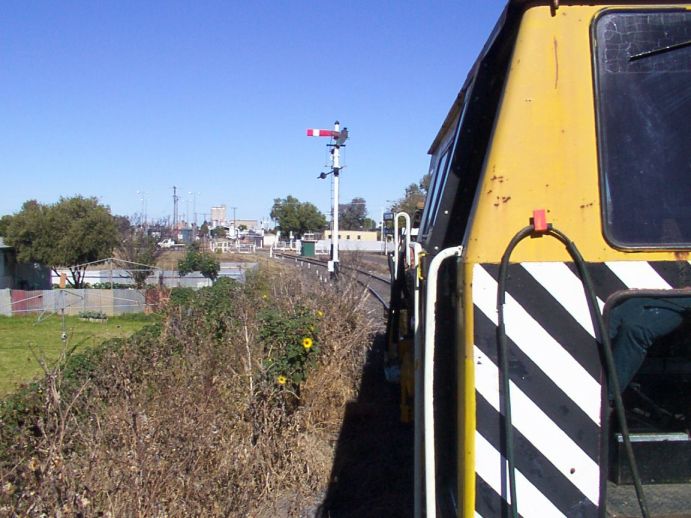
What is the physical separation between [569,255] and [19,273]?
4945 cm

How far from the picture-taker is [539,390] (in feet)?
6.52

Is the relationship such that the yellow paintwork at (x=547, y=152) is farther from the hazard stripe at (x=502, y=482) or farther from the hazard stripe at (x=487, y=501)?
the hazard stripe at (x=487, y=501)

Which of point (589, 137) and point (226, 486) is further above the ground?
point (589, 137)

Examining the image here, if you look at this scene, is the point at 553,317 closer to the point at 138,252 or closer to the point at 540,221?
the point at 540,221

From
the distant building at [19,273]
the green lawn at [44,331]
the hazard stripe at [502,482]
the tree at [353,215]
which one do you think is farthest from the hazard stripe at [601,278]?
the tree at [353,215]

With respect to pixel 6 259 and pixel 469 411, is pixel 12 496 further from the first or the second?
pixel 6 259

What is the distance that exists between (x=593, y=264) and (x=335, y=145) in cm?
2250

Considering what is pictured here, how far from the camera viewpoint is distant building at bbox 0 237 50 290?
142 feet

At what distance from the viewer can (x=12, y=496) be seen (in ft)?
11.7

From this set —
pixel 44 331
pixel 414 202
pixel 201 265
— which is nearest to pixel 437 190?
pixel 414 202

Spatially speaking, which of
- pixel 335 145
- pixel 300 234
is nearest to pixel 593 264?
pixel 335 145

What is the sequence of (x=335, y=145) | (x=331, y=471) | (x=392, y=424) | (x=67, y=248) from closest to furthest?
(x=331, y=471) < (x=392, y=424) < (x=335, y=145) < (x=67, y=248)

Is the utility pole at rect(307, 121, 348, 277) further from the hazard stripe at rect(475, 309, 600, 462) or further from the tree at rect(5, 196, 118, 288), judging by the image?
the tree at rect(5, 196, 118, 288)

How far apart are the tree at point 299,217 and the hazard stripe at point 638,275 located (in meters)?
85.2
